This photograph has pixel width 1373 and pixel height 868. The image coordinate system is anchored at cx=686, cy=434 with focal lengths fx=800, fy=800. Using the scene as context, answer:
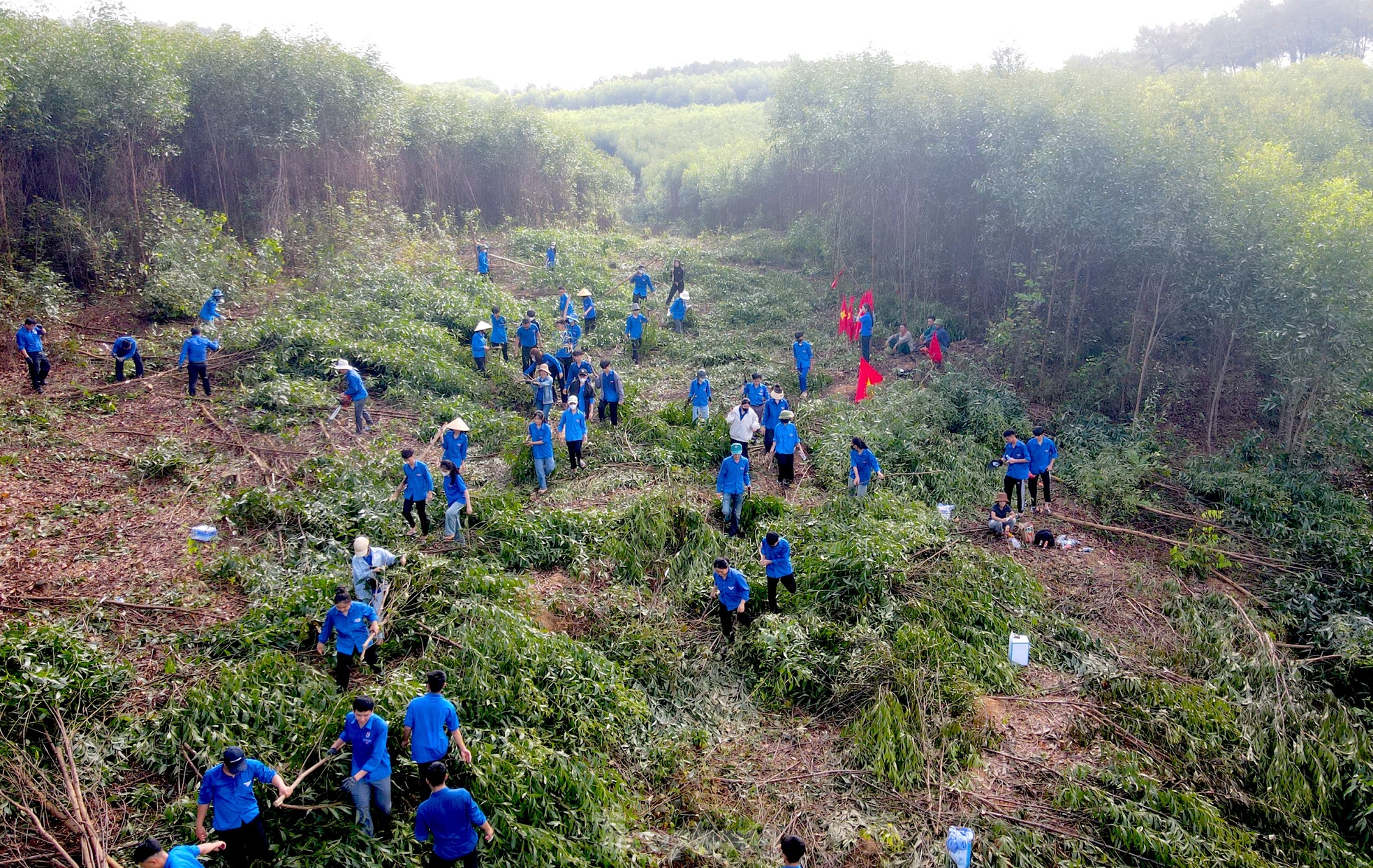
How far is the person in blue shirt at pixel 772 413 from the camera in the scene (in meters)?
12.5

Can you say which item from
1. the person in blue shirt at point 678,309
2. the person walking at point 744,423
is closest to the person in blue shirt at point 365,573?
the person walking at point 744,423

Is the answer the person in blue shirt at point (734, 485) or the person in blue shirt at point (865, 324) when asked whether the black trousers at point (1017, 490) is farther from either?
the person in blue shirt at point (865, 324)

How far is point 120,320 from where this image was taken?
1698 centimetres

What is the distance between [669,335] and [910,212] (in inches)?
372

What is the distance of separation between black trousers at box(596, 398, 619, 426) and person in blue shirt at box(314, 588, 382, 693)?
7.02 metres

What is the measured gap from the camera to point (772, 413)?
12750 millimetres

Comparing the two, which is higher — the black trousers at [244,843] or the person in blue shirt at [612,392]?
the person in blue shirt at [612,392]

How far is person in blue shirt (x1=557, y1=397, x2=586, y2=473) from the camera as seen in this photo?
12.0 metres

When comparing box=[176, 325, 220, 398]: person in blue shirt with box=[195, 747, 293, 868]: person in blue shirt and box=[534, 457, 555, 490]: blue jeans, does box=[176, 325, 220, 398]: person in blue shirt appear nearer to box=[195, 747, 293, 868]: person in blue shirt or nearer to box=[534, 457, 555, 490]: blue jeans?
box=[534, 457, 555, 490]: blue jeans

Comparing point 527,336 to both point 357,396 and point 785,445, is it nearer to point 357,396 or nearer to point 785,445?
point 357,396

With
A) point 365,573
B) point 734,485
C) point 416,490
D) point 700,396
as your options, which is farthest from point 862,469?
point 365,573

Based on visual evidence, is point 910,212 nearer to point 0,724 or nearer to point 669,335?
point 669,335

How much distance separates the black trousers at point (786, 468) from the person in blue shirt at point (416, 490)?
16.6 feet

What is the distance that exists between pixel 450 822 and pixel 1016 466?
9.21 metres
